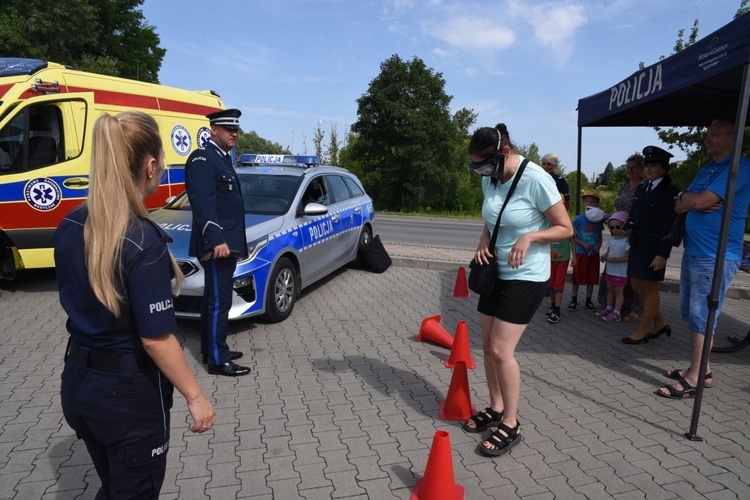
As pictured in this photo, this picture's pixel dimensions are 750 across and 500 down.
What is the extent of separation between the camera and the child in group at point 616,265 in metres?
5.68

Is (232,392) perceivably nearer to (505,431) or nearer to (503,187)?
(505,431)

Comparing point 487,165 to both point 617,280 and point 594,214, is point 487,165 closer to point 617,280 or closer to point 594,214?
point 594,214

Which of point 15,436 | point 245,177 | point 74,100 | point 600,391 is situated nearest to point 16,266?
point 74,100

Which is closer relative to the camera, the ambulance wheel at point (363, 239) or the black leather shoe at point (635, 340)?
the black leather shoe at point (635, 340)

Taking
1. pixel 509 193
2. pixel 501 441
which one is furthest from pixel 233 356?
pixel 509 193

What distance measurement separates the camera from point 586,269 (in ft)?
20.5

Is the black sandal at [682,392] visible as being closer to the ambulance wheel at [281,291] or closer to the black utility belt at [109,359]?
the ambulance wheel at [281,291]

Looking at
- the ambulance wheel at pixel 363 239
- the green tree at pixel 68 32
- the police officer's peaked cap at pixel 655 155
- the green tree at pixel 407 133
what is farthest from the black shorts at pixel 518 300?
the green tree at pixel 407 133

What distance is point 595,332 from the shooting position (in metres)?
5.65

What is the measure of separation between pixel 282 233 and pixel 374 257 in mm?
2879

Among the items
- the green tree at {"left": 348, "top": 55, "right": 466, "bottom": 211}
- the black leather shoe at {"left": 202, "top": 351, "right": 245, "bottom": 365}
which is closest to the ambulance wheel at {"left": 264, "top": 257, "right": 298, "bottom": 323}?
the black leather shoe at {"left": 202, "top": 351, "right": 245, "bottom": 365}

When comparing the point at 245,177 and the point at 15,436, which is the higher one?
the point at 245,177

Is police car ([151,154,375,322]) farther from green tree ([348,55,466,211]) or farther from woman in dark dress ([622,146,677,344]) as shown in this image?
green tree ([348,55,466,211])

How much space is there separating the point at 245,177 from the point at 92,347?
521 centimetres
